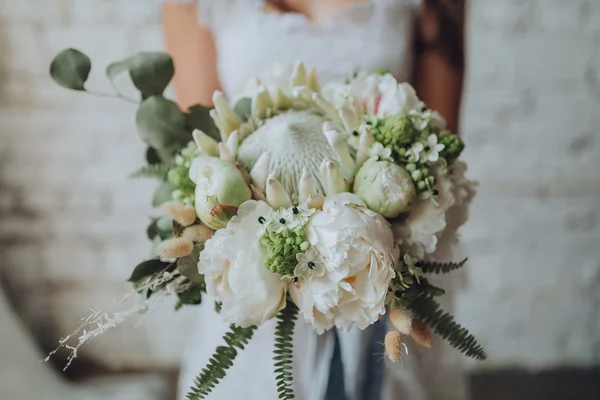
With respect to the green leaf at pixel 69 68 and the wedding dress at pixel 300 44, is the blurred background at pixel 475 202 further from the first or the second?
the green leaf at pixel 69 68

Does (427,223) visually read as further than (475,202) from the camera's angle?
No

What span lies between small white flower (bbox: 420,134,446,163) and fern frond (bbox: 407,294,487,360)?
4.8 inches

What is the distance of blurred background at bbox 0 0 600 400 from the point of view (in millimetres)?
1190

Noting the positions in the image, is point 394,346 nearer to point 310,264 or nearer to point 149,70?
point 310,264

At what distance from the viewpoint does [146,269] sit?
1.62ft

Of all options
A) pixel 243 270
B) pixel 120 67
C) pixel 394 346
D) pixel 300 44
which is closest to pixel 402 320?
pixel 394 346

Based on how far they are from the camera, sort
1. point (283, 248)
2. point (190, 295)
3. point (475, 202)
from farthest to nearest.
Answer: point (475, 202)
point (190, 295)
point (283, 248)

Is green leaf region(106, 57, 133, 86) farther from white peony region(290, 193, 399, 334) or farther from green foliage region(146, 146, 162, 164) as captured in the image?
white peony region(290, 193, 399, 334)

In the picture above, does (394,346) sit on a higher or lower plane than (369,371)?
higher

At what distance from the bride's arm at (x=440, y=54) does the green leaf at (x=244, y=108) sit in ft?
1.32

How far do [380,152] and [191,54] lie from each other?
0.55 metres

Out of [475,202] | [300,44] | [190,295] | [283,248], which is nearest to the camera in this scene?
[283,248]

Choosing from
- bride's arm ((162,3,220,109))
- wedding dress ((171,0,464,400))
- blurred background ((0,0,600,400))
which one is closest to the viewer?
wedding dress ((171,0,464,400))

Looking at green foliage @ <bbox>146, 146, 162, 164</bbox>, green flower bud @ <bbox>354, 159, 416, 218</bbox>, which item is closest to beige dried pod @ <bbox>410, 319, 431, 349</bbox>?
green flower bud @ <bbox>354, 159, 416, 218</bbox>
